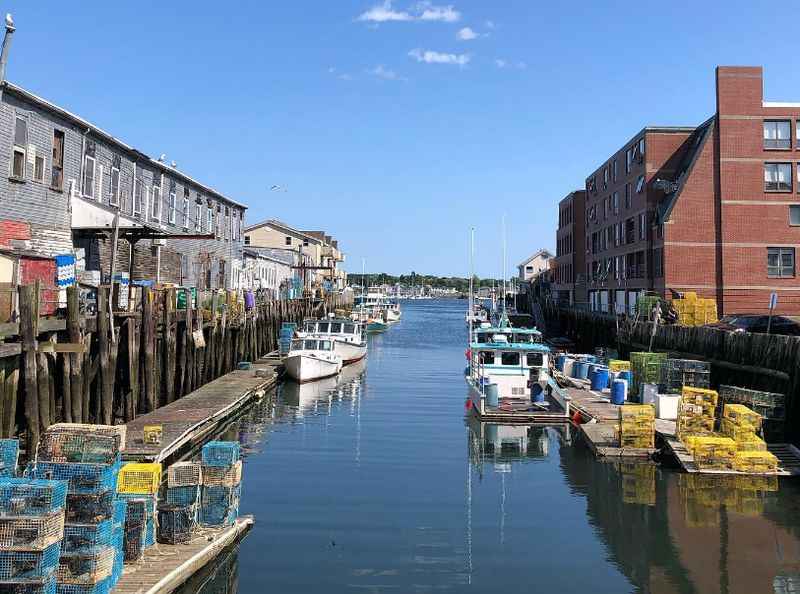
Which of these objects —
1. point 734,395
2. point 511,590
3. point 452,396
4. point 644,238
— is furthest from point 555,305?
point 511,590

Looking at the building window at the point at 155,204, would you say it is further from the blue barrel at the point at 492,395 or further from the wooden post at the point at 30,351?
the blue barrel at the point at 492,395

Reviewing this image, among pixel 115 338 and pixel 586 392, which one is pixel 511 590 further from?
pixel 586 392

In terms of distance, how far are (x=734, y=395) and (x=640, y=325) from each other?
68.6 ft

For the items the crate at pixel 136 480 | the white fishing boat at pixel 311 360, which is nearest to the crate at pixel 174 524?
the crate at pixel 136 480

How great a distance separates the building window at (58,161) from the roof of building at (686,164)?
125ft

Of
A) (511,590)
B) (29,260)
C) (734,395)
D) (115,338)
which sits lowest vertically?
(511,590)

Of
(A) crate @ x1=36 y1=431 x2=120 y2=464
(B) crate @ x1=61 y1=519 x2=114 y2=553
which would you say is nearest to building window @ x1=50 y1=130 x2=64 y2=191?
(A) crate @ x1=36 y1=431 x2=120 y2=464

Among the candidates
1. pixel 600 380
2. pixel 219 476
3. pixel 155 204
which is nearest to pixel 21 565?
pixel 219 476

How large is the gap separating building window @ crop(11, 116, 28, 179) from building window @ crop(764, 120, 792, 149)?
44.0m

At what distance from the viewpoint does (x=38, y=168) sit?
23781 mm

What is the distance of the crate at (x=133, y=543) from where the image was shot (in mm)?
11273

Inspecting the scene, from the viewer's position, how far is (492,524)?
15.6m

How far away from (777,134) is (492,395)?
32.2 m

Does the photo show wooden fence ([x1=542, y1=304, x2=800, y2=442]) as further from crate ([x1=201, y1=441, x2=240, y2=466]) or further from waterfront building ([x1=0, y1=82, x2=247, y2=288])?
waterfront building ([x1=0, y1=82, x2=247, y2=288])
